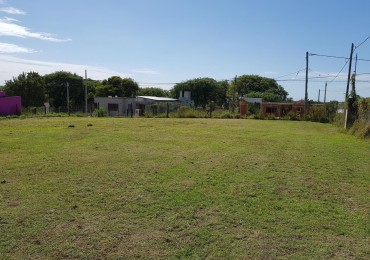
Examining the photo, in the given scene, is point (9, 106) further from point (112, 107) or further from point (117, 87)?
point (117, 87)

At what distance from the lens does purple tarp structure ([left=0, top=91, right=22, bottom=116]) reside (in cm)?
3114

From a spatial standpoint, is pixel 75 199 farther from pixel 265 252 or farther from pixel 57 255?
pixel 265 252

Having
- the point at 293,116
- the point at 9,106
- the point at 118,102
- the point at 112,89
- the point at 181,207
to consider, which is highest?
the point at 112,89

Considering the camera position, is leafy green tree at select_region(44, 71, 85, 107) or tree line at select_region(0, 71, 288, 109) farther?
leafy green tree at select_region(44, 71, 85, 107)

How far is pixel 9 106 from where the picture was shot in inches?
1247

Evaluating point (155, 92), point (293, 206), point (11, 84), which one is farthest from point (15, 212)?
point (155, 92)

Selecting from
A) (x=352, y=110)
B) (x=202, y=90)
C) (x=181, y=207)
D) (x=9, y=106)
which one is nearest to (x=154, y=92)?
(x=202, y=90)

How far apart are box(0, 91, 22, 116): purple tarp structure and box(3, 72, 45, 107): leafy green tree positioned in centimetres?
2481

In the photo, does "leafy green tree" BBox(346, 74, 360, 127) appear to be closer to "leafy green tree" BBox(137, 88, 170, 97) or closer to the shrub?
the shrub

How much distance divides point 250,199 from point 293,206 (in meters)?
0.56

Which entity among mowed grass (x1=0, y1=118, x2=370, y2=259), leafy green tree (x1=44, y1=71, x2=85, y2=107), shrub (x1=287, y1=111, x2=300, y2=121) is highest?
leafy green tree (x1=44, y1=71, x2=85, y2=107)

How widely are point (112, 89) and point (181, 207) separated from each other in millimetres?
68205

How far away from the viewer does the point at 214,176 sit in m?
6.13

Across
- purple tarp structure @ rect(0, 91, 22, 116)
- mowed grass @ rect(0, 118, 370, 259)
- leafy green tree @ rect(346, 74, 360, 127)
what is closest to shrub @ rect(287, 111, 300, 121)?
leafy green tree @ rect(346, 74, 360, 127)
